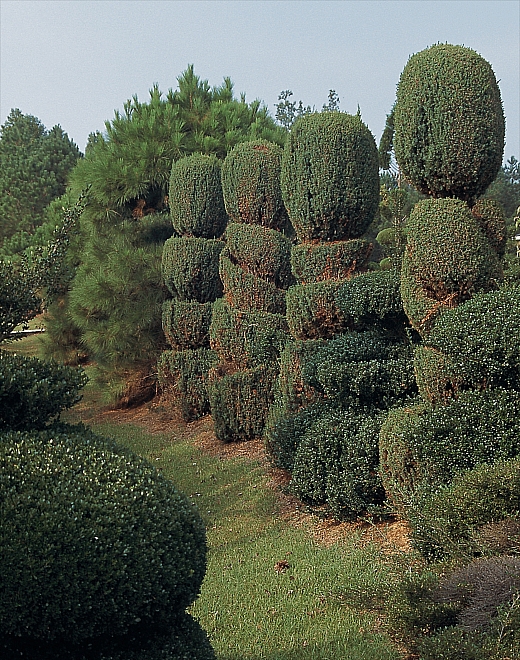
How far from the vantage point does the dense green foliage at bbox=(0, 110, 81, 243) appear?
19.9m

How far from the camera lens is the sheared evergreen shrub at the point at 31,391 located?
3.19 m

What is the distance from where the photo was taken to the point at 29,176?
65.6 ft

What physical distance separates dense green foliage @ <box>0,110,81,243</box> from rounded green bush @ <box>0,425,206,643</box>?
18.1 meters

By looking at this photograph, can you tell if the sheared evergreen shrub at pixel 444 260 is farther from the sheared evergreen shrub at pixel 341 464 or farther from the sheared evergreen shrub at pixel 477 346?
the sheared evergreen shrub at pixel 341 464

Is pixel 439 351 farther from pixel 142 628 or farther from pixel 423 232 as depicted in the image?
pixel 142 628

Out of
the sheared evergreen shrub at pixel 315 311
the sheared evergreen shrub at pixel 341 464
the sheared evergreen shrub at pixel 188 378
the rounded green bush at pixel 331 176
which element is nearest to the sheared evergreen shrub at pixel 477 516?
the sheared evergreen shrub at pixel 341 464

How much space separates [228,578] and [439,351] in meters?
2.36

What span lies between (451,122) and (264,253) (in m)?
3.46

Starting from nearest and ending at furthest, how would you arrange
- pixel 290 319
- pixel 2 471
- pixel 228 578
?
pixel 2 471 → pixel 228 578 → pixel 290 319

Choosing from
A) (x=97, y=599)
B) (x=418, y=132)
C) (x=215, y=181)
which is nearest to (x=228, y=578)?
(x=97, y=599)

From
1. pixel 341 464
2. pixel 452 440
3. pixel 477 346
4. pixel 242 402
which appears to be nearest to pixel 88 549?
pixel 452 440

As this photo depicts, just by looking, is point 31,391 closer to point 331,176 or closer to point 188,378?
point 331,176

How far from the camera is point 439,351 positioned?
540cm

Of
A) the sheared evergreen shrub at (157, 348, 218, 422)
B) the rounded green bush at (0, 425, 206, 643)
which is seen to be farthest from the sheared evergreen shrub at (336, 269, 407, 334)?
the rounded green bush at (0, 425, 206, 643)
